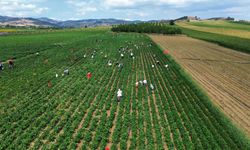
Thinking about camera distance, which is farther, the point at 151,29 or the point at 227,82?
the point at 151,29

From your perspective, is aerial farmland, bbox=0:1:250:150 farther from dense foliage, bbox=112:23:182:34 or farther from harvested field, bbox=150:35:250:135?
dense foliage, bbox=112:23:182:34

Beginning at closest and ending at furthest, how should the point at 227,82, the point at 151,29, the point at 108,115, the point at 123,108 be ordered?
1. the point at 108,115
2. the point at 123,108
3. the point at 227,82
4. the point at 151,29

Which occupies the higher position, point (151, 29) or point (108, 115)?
point (151, 29)

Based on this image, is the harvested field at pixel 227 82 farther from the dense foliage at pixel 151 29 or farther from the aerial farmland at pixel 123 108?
the dense foliage at pixel 151 29

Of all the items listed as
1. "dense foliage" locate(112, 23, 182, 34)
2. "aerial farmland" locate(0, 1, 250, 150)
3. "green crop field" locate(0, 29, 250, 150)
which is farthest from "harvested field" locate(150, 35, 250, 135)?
"dense foliage" locate(112, 23, 182, 34)

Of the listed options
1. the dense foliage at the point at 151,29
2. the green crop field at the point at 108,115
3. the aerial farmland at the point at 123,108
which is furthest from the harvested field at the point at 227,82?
the dense foliage at the point at 151,29

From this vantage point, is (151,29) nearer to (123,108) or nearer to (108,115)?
(123,108)

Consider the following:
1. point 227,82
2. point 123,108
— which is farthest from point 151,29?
point 123,108

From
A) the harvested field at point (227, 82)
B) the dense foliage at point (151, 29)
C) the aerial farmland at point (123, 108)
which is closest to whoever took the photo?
the aerial farmland at point (123, 108)

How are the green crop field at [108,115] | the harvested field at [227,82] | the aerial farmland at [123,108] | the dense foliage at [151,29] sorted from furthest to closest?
the dense foliage at [151,29] → the harvested field at [227,82] → the aerial farmland at [123,108] → the green crop field at [108,115]

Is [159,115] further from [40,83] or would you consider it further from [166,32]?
[166,32]

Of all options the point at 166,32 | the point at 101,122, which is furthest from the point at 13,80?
the point at 166,32
